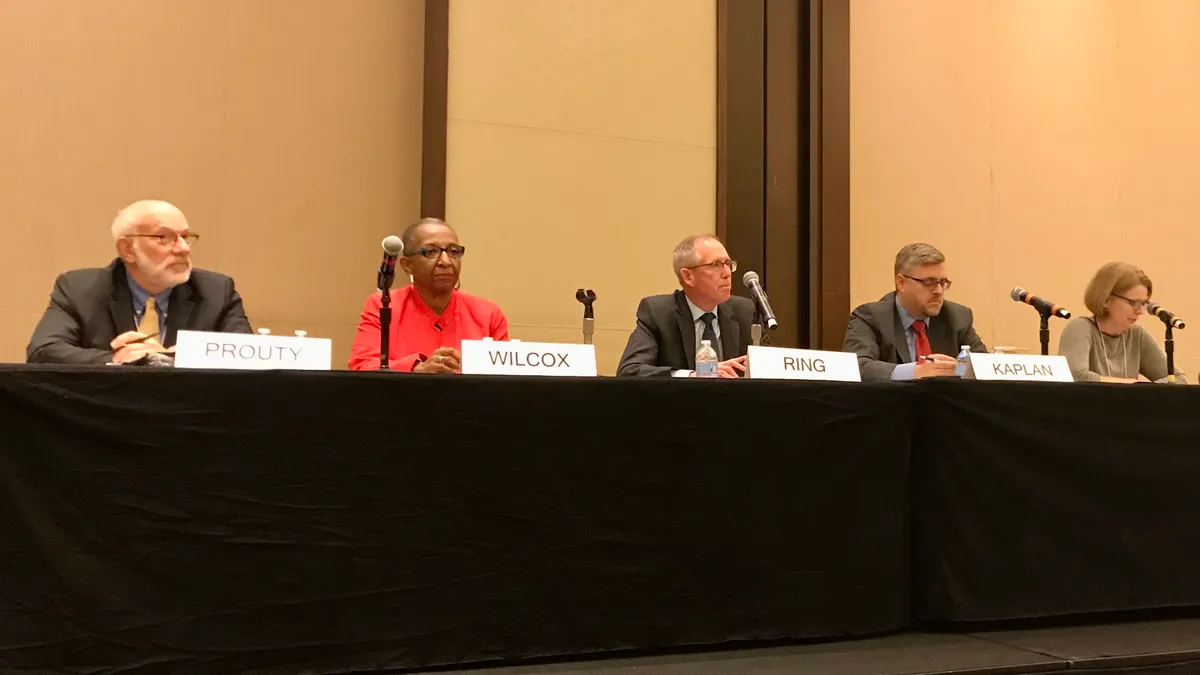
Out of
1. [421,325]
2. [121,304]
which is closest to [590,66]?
[421,325]

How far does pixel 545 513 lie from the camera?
1.67 metres

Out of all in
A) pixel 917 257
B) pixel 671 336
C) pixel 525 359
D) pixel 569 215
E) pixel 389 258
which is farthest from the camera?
pixel 569 215

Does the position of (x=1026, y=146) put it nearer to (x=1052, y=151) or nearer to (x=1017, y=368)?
(x=1052, y=151)

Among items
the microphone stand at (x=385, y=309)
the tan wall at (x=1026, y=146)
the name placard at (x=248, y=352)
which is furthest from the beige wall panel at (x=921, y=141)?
the name placard at (x=248, y=352)

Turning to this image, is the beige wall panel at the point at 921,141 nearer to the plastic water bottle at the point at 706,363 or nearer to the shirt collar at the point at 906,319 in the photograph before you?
the shirt collar at the point at 906,319

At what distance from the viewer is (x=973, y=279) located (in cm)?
449

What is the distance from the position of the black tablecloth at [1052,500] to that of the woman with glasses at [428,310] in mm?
1415

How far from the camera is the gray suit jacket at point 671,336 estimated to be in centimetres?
282

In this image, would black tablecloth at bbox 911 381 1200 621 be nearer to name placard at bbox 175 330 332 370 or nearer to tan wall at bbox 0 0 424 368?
name placard at bbox 175 330 332 370

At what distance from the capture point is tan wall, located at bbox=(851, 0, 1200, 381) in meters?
4.36

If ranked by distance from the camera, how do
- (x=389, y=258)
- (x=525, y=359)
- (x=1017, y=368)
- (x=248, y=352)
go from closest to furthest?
(x=248, y=352), (x=525, y=359), (x=389, y=258), (x=1017, y=368)

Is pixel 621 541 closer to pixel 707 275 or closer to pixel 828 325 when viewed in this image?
pixel 707 275

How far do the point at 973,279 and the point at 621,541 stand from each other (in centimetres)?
337

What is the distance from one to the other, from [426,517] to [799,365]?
0.91 metres
